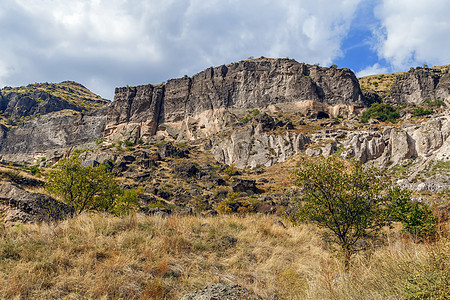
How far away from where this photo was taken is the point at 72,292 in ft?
11.4

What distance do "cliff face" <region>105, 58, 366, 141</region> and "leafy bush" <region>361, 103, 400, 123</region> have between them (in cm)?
559

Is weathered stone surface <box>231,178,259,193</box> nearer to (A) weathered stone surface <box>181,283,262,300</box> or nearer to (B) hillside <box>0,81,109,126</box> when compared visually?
(A) weathered stone surface <box>181,283,262,300</box>

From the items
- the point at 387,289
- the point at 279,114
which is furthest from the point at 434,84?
the point at 387,289

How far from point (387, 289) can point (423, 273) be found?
0.48 meters

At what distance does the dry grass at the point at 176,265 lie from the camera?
3180 mm

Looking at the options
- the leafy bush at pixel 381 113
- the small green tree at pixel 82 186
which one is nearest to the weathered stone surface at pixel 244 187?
the small green tree at pixel 82 186

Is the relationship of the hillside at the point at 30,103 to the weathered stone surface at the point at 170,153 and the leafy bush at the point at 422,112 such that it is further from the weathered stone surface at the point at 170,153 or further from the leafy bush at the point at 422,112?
the leafy bush at the point at 422,112

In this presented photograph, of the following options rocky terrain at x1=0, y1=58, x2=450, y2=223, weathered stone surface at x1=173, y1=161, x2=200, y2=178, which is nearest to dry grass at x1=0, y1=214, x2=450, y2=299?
rocky terrain at x1=0, y1=58, x2=450, y2=223

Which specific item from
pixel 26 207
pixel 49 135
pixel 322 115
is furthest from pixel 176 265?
pixel 49 135

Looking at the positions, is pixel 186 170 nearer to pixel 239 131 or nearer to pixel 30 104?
pixel 239 131

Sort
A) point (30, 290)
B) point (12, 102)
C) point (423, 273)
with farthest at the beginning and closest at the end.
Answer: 1. point (12, 102)
2. point (30, 290)
3. point (423, 273)

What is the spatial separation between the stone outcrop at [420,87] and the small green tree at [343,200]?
89457 millimetres

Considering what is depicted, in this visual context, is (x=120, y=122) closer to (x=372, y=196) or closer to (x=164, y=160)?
(x=164, y=160)

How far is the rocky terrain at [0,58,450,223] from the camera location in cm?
3216
